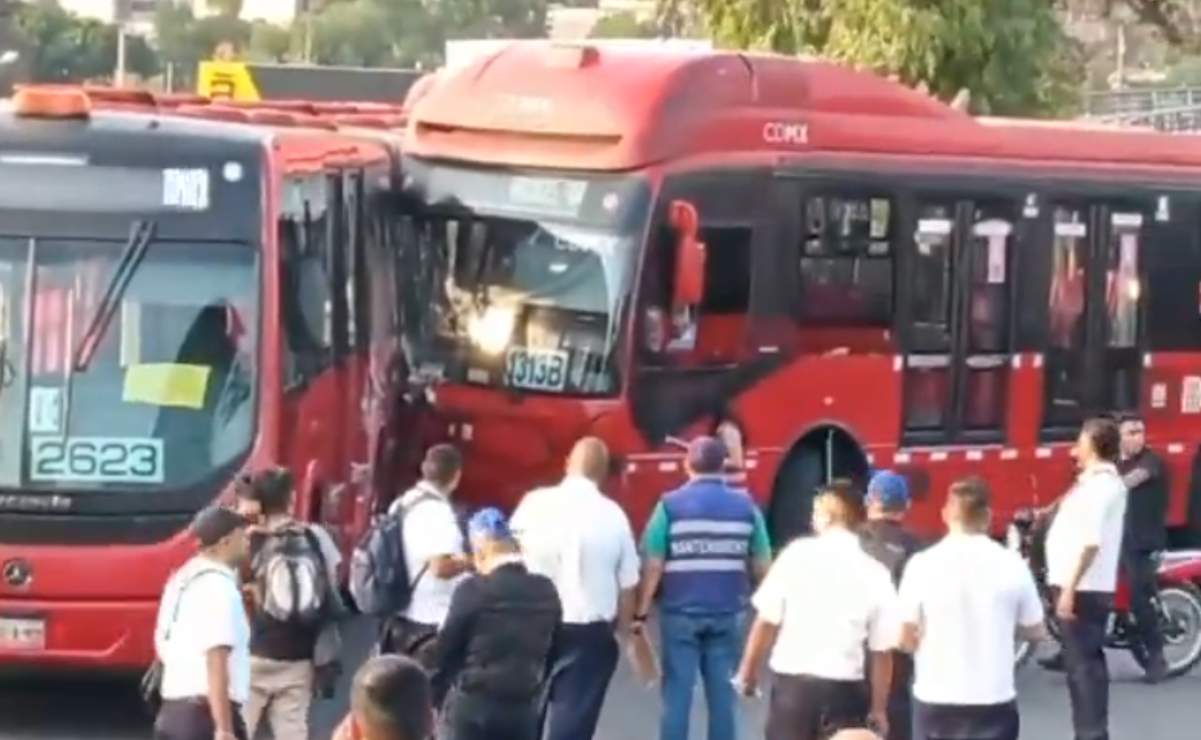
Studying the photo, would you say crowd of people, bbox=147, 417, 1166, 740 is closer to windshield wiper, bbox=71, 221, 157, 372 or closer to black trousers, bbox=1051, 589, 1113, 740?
black trousers, bbox=1051, 589, 1113, 740

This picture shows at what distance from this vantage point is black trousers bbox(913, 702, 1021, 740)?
12.1 metres

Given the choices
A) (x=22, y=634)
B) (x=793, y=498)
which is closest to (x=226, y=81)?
(x=793, y=498)

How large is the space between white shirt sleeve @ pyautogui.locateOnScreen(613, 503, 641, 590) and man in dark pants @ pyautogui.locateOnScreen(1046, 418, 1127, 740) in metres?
2.09

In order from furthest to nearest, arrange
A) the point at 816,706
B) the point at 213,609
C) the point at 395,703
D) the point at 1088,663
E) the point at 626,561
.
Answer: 1. the point at 1088,663
2. the point at 626,561
3. the point at 816,706
4. the point at 213,609
5. the point at 395,703

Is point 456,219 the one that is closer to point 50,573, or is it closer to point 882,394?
point 882,394

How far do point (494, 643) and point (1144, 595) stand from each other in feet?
22.0

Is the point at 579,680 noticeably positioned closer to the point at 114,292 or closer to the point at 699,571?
the point at 699,571

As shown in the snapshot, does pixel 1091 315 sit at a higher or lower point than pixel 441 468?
higher

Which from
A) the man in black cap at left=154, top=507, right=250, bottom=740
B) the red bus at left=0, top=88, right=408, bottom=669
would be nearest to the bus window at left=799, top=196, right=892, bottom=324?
the red bus at left=0, top=88, right=408, bottom=669

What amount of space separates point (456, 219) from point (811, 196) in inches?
92.9

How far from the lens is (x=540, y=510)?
1367 centimetres

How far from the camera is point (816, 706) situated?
12305 mm

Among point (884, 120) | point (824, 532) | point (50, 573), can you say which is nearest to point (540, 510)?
point (824, 532)

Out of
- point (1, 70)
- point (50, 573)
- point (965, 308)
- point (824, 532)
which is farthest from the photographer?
point (1, 70)
